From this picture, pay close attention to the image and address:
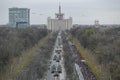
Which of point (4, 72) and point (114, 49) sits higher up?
point (114, 49)

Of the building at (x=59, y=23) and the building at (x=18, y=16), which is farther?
the building at (x=59, y=23)

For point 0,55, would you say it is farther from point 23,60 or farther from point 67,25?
point 67,25

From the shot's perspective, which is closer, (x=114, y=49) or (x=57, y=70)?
(x=114, y=49)

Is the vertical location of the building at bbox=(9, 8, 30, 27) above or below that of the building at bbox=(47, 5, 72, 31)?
above

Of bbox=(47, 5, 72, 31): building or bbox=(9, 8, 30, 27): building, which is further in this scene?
bbox=(47, 5, 72, 31): building

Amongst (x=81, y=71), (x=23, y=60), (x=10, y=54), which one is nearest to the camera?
(x=10, y=54)

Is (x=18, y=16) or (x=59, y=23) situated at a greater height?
(x=18, y=16)

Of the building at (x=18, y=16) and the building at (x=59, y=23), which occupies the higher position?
the building at (x=18, y=16)

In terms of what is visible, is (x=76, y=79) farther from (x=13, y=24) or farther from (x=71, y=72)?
(x=13, y=24)

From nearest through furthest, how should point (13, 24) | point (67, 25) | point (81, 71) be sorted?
point (81, 71), point (13, 24), point (67, 25)

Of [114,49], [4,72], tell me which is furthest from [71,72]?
[4,72]

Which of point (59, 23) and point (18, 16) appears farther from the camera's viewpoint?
point (59, 23)
